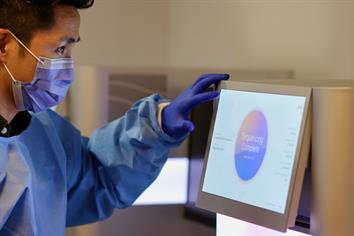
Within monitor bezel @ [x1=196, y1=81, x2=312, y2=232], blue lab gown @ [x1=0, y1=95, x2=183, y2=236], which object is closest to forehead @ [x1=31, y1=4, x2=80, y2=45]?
blue lab gown @ [x1=0, y1=95, x2=183, y2=236]

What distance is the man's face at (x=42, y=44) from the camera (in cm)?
112

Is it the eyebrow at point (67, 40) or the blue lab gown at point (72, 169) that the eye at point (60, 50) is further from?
the blue lab gown at point (72, 169)

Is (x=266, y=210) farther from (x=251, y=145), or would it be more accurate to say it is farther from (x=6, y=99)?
(x=6, y=99)

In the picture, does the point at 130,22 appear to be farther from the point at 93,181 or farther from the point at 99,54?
the point at 93,181

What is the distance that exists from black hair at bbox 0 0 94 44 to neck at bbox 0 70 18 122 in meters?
0.08

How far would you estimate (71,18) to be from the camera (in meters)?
1.14

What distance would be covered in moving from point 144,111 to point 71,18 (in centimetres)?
24

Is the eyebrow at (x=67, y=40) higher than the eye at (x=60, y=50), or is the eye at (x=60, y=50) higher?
the eyebrow at (x=67, y=40)

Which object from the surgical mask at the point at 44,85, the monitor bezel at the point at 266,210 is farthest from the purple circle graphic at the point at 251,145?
the surgical mask at the point at 44,85

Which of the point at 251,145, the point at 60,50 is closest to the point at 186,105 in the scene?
the point at 251,145

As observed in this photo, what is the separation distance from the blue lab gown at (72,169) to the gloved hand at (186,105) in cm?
3

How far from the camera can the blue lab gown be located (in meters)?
1.13

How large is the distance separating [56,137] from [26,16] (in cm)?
29

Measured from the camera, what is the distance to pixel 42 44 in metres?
1.13
